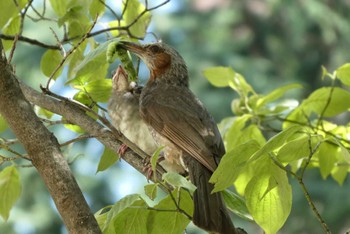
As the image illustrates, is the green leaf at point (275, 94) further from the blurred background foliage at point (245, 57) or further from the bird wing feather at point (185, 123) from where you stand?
the blurred background foliage at point (245, 57)

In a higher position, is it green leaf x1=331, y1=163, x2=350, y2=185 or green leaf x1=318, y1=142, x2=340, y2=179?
green leaf x1=318, y1=142, x2=340, y2=179

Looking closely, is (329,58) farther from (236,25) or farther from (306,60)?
(236,25)

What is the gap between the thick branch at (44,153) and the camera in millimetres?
1770

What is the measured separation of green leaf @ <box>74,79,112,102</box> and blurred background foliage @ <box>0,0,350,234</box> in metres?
9.14

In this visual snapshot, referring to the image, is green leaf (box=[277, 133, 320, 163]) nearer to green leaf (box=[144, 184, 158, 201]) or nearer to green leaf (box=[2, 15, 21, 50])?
green leaf (box=[144, 184, 158, 201])

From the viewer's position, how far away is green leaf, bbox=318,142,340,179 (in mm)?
2207

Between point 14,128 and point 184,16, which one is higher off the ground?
point 14,128

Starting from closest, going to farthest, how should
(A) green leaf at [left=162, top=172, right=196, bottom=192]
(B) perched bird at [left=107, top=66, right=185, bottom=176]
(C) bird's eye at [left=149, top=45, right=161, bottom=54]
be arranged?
(A) green leaf at [left=162, top=172, right=196, bottom=192], (B) perched bird at [left=107, top=66, right=185, bottom=176], (C) bird's eye at [left=149, top=45, right=161, bottom=54]

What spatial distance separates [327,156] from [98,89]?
72cm

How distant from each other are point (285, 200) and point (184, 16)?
13504mm

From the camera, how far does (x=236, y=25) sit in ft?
50.6

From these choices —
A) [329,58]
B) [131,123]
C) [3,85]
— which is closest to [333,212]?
[329,58]

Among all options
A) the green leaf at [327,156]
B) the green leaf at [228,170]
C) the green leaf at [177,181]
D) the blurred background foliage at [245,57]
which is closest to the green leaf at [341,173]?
the green leaf at [327,156]

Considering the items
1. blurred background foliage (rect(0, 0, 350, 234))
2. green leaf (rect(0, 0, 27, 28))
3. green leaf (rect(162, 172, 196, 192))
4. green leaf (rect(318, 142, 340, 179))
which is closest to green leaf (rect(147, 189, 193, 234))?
green leaf (rect(162, 172, 196, 192))
